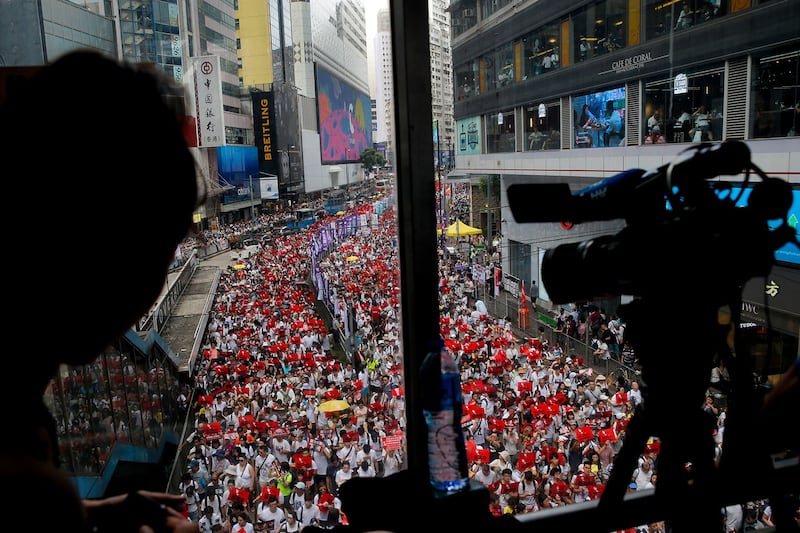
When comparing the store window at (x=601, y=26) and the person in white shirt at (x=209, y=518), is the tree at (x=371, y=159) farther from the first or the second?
the store window at (x=601, y=26)

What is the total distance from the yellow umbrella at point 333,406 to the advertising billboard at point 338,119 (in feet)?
6.14

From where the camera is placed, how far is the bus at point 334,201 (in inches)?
→ 102

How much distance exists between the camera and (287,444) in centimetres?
350

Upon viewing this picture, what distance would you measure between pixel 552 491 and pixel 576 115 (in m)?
2.69

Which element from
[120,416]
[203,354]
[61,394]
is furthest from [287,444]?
[203,354]

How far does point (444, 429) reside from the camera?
0.86 meters

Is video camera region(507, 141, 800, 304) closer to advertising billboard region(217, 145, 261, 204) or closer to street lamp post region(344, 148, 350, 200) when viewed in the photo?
street lamp post region(344, 148, 350, 200)

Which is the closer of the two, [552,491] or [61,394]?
[61,394]

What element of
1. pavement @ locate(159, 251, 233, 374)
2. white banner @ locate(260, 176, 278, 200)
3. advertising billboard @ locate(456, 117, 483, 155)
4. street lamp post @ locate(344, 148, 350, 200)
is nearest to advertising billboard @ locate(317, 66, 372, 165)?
street lamp post @ locate(344, 148, 350, 200)

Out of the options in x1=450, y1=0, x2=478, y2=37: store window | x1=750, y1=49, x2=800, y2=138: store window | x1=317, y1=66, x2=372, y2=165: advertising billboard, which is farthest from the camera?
x1=750, y1=49, x2=800, y2=138: store window

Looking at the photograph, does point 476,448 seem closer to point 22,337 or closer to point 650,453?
point 650,453

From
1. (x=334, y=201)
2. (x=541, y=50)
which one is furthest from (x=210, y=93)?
(x=541, y=50)

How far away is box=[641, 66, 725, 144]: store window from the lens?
4.21 m

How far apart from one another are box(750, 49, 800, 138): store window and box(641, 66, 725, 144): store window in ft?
0.73
